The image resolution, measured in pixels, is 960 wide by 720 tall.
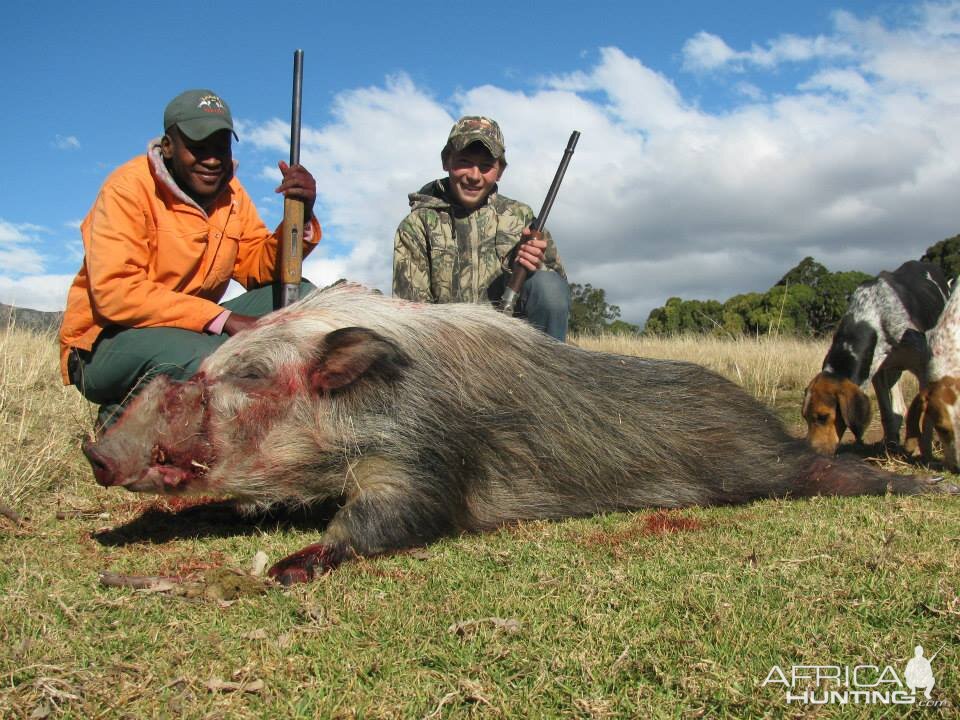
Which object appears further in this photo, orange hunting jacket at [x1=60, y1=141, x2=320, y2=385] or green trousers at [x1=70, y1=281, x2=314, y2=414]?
green trousers at [x1=70, y1=281, x2=314, y2=414]

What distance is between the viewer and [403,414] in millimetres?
3422

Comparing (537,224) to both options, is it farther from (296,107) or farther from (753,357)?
(753,357)

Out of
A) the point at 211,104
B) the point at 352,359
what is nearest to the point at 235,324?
the point at 352,359

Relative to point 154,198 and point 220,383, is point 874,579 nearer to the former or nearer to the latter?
point 220,383

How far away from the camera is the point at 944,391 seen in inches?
185

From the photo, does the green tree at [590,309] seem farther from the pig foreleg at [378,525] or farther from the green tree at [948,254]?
the pig foreleg at [378,525]

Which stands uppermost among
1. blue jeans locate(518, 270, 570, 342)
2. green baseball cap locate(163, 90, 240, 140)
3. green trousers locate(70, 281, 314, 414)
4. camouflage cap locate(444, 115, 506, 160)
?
camouflage cap locate(444, 115, 506, 160)

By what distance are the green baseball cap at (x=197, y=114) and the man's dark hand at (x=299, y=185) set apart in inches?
16.6

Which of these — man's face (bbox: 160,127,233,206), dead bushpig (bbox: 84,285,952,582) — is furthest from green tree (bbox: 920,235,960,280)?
man's face (bbox: 160,127,233,206)

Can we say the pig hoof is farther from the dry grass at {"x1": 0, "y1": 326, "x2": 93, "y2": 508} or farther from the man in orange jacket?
the dry grass at {"x1": 0, "y1": 326, "x2": 93, "y2": 508}

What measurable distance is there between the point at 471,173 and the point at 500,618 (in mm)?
4401

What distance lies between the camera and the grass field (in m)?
1.90

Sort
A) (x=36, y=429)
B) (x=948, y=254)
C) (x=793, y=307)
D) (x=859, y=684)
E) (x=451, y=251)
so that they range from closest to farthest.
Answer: (x=859, y=684) → (x=36, y=429) → (x=451, y=251) → (x=948, y=254) → (x=793, y=307)

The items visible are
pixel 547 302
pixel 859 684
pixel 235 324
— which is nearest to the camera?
pixel 859 684
